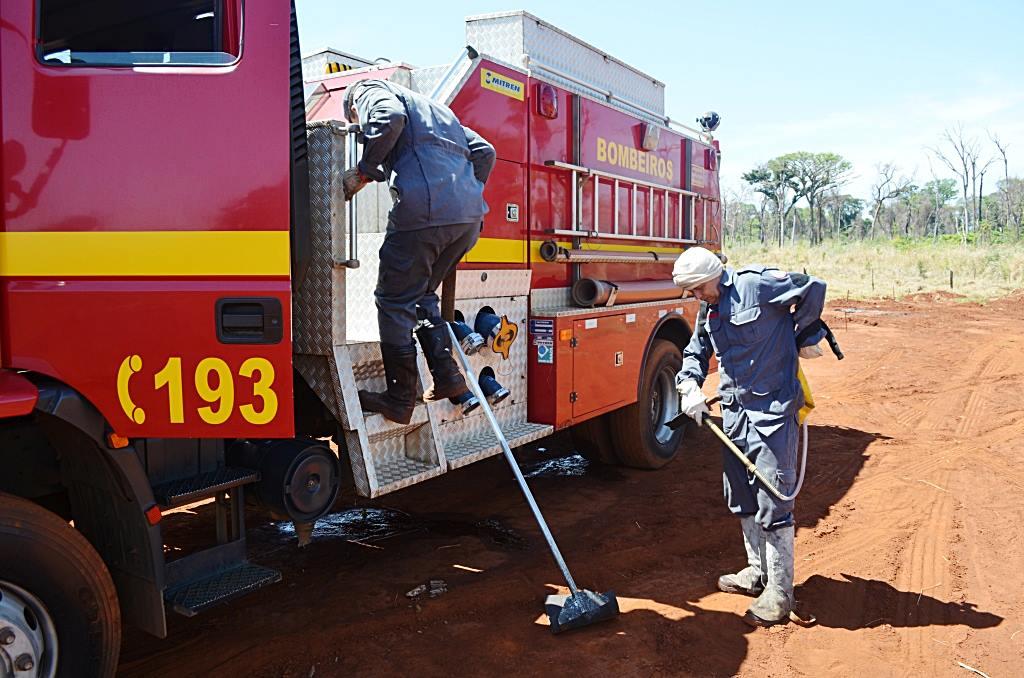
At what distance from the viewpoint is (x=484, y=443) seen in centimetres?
471

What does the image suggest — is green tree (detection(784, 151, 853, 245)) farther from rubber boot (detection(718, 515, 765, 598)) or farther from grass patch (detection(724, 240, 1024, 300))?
rubber boot (detection(718, 515, 765, 598))

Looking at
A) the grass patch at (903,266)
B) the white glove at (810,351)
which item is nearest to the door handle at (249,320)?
the white glove at (810,351)

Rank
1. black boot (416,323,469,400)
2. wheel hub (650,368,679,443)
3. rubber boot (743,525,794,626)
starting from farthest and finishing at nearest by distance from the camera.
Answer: wheel hub (650,368,679,443)
rubber boot (743,525,794,626)
black boot (416,323,469,400)

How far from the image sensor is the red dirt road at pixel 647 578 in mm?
3707

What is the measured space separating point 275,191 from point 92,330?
0.78 metres

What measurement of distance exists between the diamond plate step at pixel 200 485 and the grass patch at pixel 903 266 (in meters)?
23.7

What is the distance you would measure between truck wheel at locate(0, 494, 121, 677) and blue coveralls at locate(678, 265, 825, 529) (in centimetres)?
300

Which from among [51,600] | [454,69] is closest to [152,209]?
[51,600]

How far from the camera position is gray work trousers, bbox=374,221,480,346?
3.69 meters

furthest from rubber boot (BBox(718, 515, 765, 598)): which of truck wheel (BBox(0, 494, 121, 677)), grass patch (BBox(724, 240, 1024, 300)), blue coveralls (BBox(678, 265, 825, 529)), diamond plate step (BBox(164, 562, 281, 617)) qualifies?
grass patch (BBox(724, 240, 1024, 300))

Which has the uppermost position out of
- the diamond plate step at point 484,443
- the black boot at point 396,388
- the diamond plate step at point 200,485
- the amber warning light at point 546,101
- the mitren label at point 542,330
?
the amber warning light at point 546,101

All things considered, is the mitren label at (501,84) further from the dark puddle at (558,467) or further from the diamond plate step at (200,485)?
the dark puddle at (558,467)

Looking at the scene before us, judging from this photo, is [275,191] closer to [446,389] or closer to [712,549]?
[446,389]

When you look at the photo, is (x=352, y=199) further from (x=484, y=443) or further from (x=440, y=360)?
(x=484, y=443)
